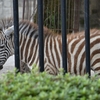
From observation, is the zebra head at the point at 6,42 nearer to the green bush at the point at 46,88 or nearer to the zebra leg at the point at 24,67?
the zebra leg at the point at 24,67

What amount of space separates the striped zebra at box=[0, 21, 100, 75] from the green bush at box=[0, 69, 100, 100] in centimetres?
430

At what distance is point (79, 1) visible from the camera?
15703 millimetres

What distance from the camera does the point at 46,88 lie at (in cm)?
242

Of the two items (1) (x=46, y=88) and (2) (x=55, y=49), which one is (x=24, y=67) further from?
(1) (x=46, y=88)

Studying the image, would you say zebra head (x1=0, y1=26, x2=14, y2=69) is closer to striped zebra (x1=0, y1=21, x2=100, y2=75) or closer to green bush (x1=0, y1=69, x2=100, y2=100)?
striped zebra (x1=0, y1=21, x2=100, y2=75)

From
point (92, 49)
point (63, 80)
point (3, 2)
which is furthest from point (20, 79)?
point (3, 2)

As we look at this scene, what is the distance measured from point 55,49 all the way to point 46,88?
4969 mm

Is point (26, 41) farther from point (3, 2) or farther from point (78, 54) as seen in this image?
point (3, 2)

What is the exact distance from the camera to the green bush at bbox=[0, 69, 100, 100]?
A: 2.32 m

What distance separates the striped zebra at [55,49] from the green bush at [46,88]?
430 centimetres

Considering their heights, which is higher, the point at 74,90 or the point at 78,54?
the point at 74,90

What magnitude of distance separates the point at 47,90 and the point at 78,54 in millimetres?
4742

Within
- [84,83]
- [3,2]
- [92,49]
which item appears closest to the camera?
[84,83]

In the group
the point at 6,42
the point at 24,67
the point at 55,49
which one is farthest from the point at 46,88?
the point at 24,67
